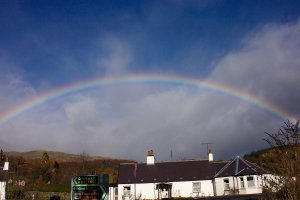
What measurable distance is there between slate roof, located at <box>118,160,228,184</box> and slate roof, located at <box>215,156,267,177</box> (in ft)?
6.24

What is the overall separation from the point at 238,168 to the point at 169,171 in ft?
32.4

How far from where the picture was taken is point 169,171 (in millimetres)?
48375

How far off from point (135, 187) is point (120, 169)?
4.19m

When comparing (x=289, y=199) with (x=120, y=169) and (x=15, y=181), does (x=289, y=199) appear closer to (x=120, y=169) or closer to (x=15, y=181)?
(x=15, y=181)

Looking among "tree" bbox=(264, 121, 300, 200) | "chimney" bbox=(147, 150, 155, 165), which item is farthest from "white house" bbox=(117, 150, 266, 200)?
"tree" bbox=(264, 121, 300, 200)

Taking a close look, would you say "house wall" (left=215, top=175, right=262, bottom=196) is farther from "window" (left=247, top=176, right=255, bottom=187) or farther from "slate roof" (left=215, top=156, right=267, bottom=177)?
"slate roof" (left=215, top=156, right=267, bottom=177)

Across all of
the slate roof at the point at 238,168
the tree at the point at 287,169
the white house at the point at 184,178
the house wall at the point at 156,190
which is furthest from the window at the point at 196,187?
the tree at the point at 287,169

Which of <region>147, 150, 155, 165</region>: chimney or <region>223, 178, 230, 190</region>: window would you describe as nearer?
<region>223, 178, 230, 190</region>: window

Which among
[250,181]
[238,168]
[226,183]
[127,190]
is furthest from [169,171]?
[250,181]

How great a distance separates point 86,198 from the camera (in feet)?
36.2

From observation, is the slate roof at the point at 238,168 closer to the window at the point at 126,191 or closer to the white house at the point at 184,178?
the white house at the point at 184,178

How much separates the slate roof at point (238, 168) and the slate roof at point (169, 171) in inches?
74.9

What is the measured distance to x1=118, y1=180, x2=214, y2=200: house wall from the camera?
149ft

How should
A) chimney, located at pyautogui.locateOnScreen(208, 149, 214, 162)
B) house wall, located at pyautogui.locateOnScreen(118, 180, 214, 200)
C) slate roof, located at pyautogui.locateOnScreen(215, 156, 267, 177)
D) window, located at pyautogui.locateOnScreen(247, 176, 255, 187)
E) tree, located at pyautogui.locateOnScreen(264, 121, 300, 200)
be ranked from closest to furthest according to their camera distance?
tree, located at pyautogui.locateOnScreen(264, 121, 300, 200), window, located at pyautogui.locateOnScreen(247, 176, 255, 187), slate roof, located at pyautogui.locateOnScreen(215, 156, 267, 177), house wall, located at pyautogui.locateOnScreen(118, 180, 214, 200), chimney, located at pyautogui.locateOnScreen(208, 149, 214, 162)
